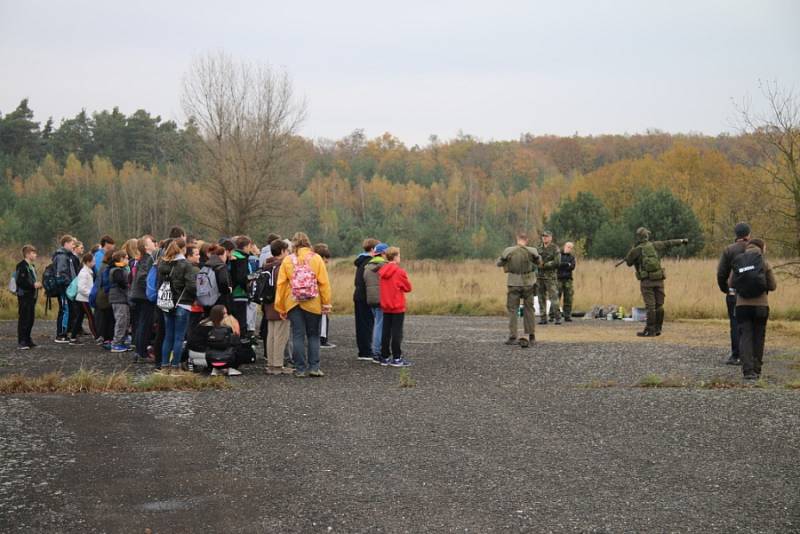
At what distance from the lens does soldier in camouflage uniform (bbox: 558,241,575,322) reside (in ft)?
67.8

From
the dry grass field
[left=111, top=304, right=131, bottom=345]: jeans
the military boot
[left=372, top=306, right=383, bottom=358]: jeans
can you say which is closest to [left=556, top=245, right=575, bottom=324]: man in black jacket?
the dry grass field

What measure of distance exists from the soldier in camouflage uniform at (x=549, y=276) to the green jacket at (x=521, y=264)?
14.3 ft

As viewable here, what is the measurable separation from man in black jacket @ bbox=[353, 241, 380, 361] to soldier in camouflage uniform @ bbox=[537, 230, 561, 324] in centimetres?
669

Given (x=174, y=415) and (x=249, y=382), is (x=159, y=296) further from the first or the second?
(x=174, y=415)

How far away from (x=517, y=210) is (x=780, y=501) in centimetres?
10090

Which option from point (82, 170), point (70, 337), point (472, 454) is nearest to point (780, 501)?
point (472, 454)

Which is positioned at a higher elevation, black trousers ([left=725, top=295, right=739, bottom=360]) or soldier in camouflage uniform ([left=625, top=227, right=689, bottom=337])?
soldier in camouflage uniform ([left=625, top=227, right=689, bottom=337])

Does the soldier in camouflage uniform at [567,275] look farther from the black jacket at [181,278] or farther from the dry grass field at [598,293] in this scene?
the black jacket at [181,278]

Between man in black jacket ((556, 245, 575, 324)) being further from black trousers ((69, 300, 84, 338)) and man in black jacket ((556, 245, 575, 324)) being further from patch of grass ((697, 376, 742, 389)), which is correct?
black trousers ((69, 300, 84, 338))

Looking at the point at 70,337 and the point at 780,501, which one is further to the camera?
the point at 70,337

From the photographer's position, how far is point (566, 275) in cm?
2075

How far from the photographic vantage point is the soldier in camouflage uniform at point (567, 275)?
2066cm

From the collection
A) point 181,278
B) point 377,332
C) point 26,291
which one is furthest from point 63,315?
point 377,332

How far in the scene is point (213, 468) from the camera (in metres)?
6.86
